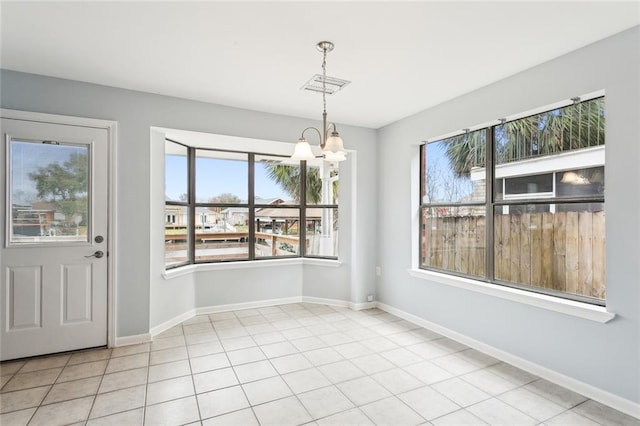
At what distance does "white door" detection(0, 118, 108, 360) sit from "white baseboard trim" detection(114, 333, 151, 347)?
0.14 metres

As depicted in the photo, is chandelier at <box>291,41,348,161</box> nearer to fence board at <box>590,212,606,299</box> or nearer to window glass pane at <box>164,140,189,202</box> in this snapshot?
fence board at <box>590,212,606,299</box>

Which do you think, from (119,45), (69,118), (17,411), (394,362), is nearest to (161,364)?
(17,411)

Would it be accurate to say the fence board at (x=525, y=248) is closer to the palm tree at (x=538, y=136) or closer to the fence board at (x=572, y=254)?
A: the fence board at (x=572, y=254)

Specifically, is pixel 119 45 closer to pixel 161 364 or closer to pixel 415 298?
pixel 161 364

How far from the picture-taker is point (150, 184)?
3.57m

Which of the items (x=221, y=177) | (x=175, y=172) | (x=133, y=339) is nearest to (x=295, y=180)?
(x=221, y=177)

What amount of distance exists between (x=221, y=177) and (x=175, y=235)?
3.35 feet

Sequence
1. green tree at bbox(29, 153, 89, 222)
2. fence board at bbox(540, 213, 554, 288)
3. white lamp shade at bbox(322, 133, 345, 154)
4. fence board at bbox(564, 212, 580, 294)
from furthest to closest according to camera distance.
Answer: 1. green tree at bbox(29, 153, 89, 222)
2. fence board at bbox(540, 213, 554, 288)
3. fence board at bbox(564, 212, 580, 294)
4. white lamp shade at bbox(322, 133, 345, 154)

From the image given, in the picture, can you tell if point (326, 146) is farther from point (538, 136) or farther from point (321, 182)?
point (321, 182)

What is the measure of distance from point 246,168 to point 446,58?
10.1 ft

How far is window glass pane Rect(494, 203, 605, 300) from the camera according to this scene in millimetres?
2576

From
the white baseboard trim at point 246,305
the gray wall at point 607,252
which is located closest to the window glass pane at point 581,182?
the gray wall at point 607,252

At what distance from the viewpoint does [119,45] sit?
255 centimetres

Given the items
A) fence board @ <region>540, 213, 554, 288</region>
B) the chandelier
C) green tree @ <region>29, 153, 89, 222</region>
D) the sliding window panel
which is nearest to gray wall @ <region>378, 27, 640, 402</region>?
fence board @ <region>540, 213, 554, 288</region>
